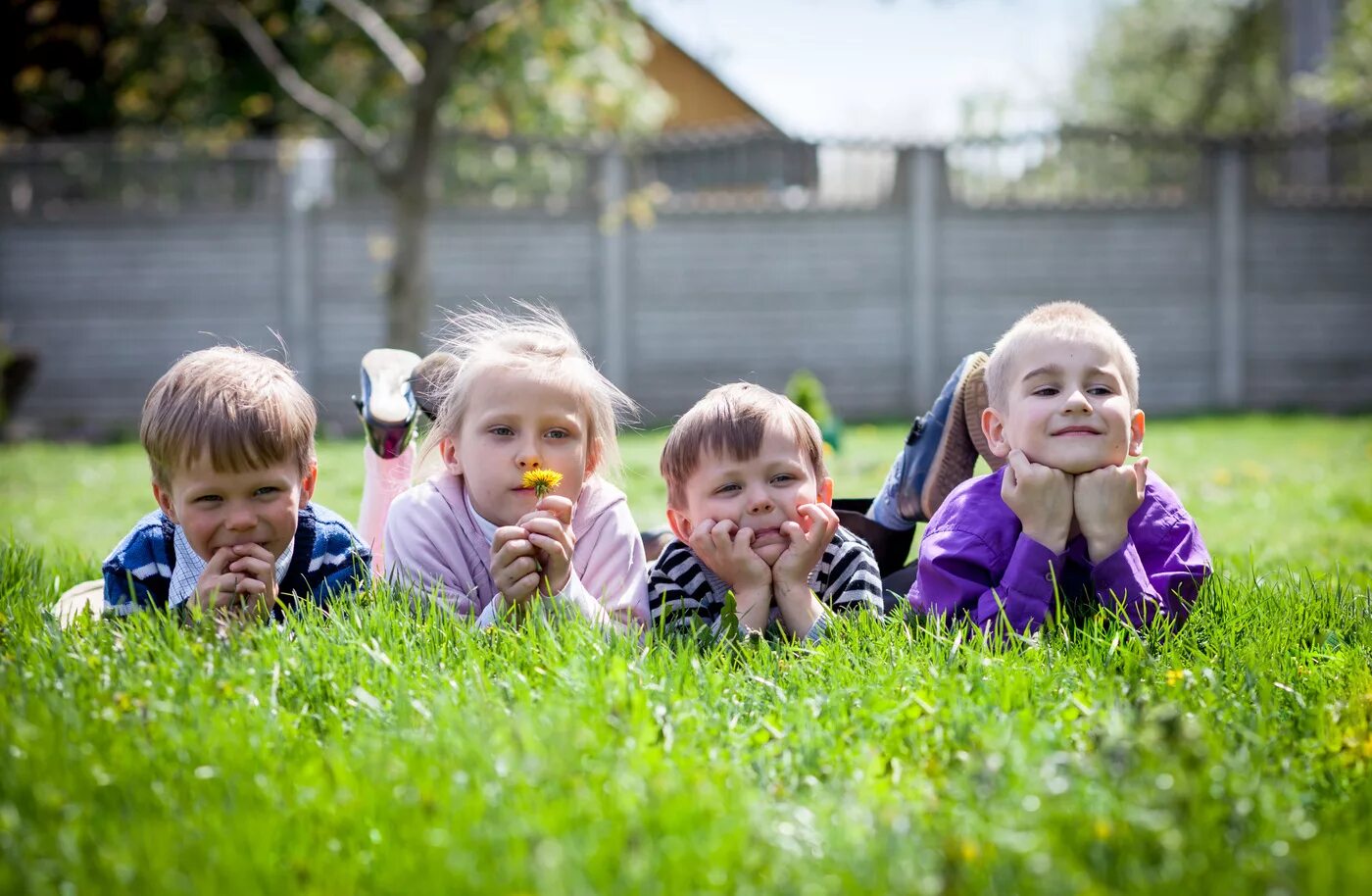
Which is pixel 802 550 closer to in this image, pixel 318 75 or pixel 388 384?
pixel 388 384

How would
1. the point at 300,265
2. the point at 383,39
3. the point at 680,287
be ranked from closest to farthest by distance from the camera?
the point at 383,39, the point at 300,265, the point at 680,287

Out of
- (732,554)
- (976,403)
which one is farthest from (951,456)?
(732,554)

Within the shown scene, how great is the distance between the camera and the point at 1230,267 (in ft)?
45.6

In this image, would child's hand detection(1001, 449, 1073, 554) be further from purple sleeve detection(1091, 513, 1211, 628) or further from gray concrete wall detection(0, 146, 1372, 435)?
gray concrete wall detection(0, 146, 1372, 435)

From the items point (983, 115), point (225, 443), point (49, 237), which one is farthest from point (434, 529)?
point (983, 115)

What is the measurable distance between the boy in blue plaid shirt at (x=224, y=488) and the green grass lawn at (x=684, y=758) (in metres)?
0.21

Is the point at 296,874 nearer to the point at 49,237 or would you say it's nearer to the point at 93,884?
the point at 93,884

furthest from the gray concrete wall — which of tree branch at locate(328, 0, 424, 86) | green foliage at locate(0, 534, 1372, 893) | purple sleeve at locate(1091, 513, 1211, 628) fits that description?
green foliage at locate(0, 534, 1372, 893)

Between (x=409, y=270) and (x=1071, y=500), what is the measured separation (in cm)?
976

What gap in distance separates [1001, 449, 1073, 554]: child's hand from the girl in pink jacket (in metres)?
0.99

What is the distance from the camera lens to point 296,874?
6.06 feet

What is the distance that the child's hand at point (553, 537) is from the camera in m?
2.94

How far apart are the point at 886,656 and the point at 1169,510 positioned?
97cm

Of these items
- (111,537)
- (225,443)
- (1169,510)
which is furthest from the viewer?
(111,537)
